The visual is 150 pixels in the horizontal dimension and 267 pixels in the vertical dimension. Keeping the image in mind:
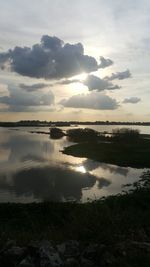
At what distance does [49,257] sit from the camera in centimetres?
769

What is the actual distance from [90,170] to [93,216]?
111 feet

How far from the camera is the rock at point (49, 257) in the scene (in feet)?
24.8

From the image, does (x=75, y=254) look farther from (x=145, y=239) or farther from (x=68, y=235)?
(x=145, y=239)

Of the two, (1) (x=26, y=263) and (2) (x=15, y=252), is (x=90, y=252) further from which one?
(2) (x=15, y=252)

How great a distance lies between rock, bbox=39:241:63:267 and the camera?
757 cm

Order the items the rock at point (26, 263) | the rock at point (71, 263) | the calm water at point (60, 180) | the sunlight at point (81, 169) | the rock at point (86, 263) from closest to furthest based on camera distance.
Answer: the rock at point (26, 263)
the rock at point (71, 263)
the rock at point (86, 263)
the calm water at point (60, 180)
the sunlight at point (81, 169)

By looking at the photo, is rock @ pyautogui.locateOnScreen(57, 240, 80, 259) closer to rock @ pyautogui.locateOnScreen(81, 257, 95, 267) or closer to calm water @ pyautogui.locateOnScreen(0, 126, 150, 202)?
rock @ pyautogui.locateOnScreen(81, 257, 95, 267)

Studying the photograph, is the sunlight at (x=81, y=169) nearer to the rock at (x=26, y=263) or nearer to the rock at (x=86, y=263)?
the rock at (x=86, y=263)

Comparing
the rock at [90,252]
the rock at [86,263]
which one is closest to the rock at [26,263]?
the rock at [86,263]

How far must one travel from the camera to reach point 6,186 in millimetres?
31125

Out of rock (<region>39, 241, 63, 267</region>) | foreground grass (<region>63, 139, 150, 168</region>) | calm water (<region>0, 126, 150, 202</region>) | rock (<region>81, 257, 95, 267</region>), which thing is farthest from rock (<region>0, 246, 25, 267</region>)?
foreground grass (<region>63, 139, 150, 168</region>)

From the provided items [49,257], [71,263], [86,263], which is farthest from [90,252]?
[49,257]

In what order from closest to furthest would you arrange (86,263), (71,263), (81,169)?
1. (71,263)
2. (86,263)
3. (81,169)

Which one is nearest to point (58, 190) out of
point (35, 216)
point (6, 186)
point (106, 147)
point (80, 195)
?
point (80, 195)
